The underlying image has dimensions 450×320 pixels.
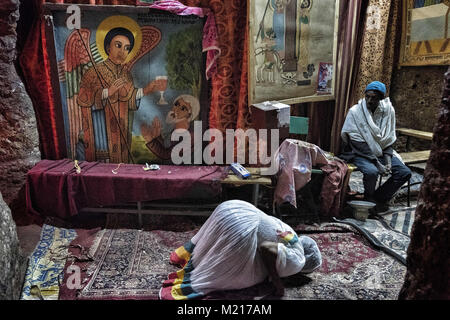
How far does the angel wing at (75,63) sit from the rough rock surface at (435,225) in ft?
12.9

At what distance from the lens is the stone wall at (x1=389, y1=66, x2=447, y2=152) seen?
18.3 ft

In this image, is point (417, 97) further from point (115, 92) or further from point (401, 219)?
point (115, 92)

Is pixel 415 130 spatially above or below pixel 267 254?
above

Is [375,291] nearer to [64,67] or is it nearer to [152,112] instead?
[152,112]

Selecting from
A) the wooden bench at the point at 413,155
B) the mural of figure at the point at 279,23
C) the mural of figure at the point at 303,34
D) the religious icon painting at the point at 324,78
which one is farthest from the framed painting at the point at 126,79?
the wooden bench at the point at 413,155

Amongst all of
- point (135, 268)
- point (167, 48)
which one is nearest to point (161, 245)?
point (135, 268)

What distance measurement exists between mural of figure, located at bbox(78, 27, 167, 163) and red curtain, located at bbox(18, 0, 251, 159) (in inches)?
15.3

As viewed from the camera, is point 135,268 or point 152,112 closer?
point 135,268

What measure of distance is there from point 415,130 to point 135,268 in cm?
523

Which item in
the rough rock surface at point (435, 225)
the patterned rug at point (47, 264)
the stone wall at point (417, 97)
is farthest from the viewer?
the stone wall at point (417, 97)

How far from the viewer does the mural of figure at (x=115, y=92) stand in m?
4.31

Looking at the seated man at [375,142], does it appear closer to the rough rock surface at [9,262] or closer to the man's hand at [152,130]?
the man's hand at [152,130]

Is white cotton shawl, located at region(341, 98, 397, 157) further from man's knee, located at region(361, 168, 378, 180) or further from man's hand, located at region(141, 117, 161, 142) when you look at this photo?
man's hand, located at region(141, 117, 161, 142)

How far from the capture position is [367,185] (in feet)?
14.7
